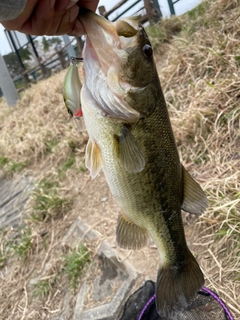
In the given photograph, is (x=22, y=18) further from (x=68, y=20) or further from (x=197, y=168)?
(x=197, y=168)

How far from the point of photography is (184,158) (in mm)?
3723

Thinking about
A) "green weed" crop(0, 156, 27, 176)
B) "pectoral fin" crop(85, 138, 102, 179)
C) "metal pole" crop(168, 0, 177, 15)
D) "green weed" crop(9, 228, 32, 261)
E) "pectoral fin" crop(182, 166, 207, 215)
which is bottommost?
"green weed" crop(0, 156, 27, 176)

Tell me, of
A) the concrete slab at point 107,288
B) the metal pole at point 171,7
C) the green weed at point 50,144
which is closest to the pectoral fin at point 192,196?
the concrete slab at point 107,288

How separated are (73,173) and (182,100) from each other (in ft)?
6.30

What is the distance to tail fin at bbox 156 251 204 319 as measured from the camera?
1.78m

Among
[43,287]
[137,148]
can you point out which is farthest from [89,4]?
[43,287]

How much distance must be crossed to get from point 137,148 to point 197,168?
2093 mm

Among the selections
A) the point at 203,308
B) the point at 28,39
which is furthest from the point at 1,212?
the point at 28,39

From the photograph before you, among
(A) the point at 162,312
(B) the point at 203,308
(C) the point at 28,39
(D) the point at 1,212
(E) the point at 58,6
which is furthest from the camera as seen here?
(C) the point at 28,39

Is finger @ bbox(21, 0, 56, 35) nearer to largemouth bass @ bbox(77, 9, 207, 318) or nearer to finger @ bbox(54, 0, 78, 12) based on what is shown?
finger @ bbox(54, 0, 78, 12)

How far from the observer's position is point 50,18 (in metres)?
1.54

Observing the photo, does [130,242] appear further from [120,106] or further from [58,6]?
[58,6]

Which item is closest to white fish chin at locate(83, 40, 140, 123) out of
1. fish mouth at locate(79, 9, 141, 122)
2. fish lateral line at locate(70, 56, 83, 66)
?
fish mouth at locate(79, 9, 141, 122)

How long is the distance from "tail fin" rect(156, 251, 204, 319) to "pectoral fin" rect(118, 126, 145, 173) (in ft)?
1.98
